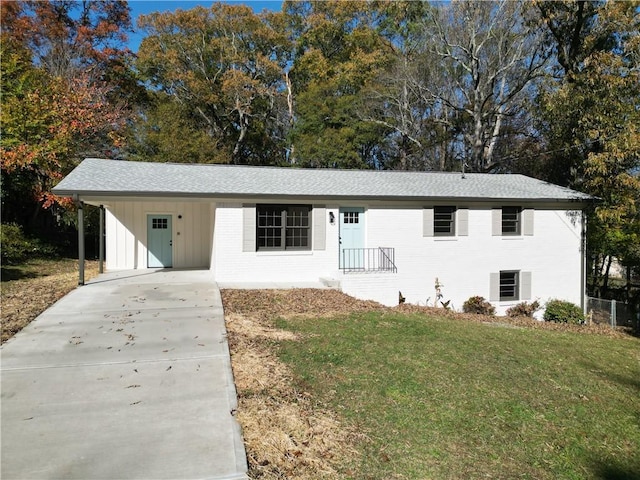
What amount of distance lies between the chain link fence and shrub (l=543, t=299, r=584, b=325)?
823 millimetres

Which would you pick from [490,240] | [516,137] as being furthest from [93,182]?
[516,137]

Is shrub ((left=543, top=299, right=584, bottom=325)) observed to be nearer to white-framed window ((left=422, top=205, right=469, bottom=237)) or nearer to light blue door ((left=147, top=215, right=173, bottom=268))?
white-framed window ((left=422, top=205, right=469, bottom=237))

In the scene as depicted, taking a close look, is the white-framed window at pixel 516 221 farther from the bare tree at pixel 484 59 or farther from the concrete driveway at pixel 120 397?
the concrete driveway at pixel 120 397

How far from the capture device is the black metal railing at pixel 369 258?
14028 mm

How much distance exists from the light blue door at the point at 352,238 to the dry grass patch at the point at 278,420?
21.8ft

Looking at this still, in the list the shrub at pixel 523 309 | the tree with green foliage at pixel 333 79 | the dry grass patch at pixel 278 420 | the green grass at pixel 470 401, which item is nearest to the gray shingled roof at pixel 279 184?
the shrub at pixel 523 309

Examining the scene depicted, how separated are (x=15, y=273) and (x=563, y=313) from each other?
1912 centimetres

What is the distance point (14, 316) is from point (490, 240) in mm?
14025

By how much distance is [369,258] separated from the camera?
46.8 ft

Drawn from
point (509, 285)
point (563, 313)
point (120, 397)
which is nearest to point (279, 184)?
point (509, 285)

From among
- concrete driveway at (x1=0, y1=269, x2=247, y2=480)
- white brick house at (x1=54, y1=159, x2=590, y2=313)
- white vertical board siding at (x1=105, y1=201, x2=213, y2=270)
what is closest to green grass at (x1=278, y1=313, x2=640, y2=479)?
concrete driveway at (x1=0, y1=269, x2=247, y2=480)

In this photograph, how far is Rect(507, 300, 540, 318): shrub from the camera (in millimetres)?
15117

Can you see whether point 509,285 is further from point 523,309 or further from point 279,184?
point 279,184

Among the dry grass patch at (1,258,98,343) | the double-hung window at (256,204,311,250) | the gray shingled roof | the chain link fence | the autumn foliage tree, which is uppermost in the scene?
the autumn foliage tree
